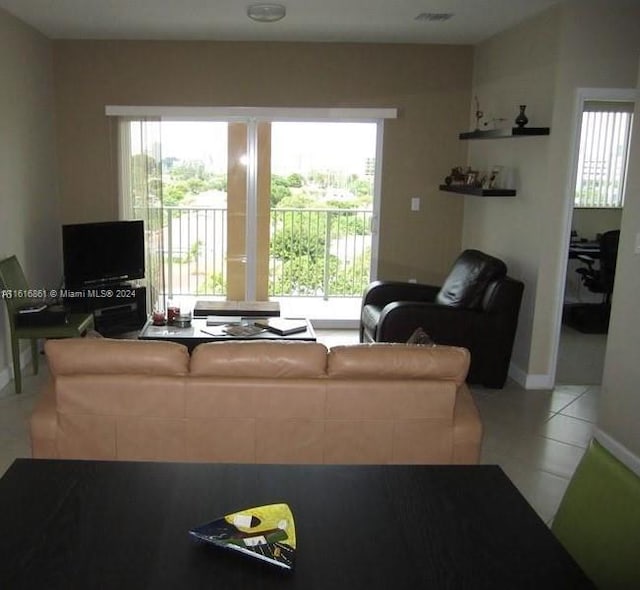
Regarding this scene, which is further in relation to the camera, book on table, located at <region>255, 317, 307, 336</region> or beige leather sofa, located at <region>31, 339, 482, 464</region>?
book on table, located at <region>255, 317, 307, 336</region>

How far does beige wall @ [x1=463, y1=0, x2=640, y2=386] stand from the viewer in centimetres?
438

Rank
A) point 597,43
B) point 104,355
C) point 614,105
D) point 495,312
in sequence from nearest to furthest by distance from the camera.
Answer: point 104,355
point 597,43
point 495,312
point 614,105

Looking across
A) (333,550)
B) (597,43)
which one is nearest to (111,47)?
(597,43)

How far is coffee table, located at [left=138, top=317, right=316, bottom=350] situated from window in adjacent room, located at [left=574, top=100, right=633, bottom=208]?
396 centimetres

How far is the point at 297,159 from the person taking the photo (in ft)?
20.8

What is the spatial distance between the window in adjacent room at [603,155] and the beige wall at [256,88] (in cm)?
171

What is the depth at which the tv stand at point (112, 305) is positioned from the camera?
5.51 metres

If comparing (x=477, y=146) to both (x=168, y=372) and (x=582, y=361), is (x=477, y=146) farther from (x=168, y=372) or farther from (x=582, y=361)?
(x=168, y=372)

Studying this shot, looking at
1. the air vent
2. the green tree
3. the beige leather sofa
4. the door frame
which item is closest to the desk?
the beige leather sofa

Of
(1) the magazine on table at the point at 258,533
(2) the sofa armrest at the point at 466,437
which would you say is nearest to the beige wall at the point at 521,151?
(2) the sofa armrest at the point at 466,437

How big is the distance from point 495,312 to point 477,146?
77.1 inches

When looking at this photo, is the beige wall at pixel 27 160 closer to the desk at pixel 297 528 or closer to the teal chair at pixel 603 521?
the desk at pixel 297 528

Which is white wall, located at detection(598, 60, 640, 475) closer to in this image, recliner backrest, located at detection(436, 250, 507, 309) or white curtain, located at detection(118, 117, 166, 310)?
recliner backrest, located at detection(436, 250, 507, 309)

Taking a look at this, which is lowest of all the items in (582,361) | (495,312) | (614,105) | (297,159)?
(582,361)
